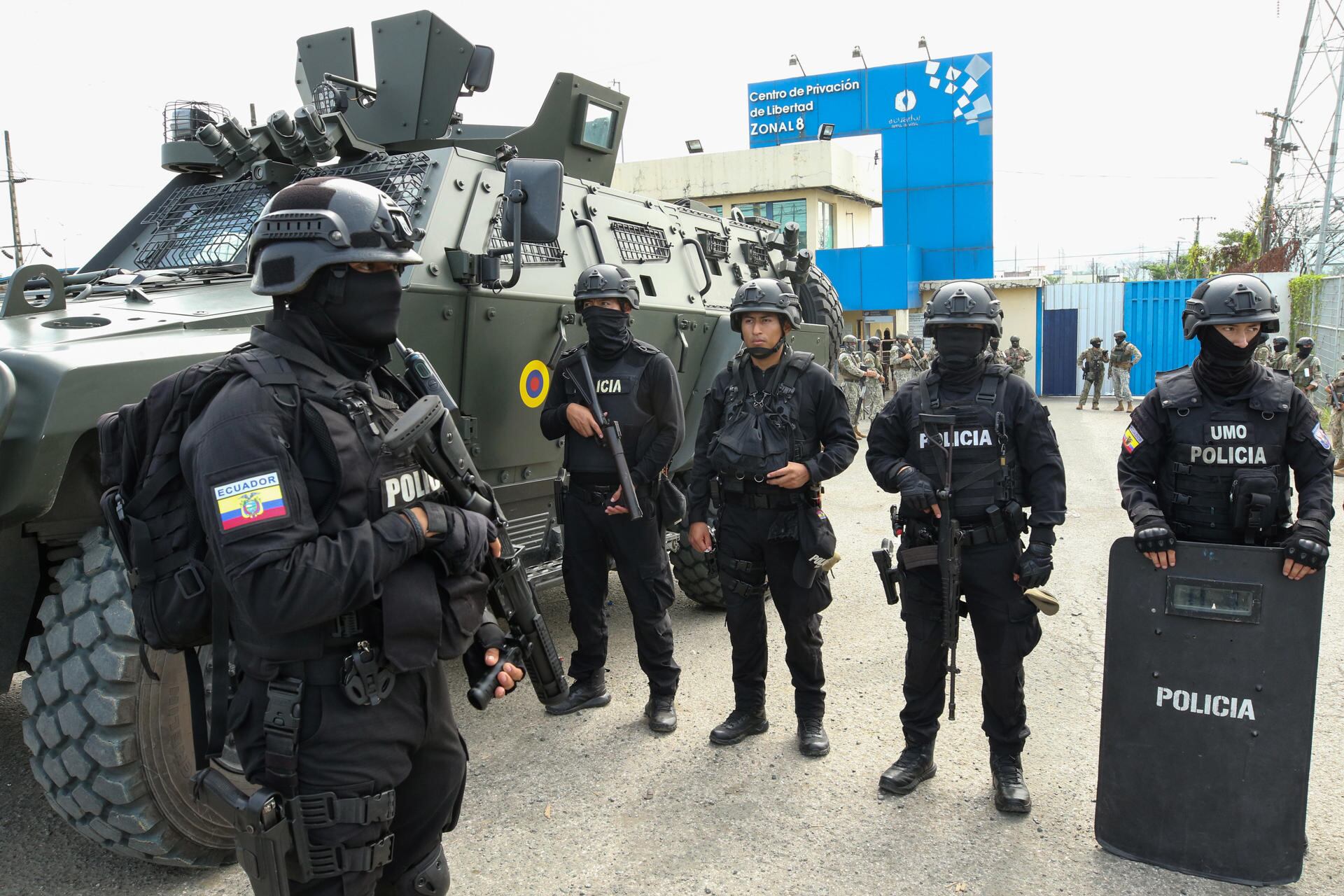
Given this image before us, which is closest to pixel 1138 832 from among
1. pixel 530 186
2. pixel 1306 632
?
pixel 1306 632

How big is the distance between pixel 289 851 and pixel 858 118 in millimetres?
27463

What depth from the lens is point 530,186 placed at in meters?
4.04

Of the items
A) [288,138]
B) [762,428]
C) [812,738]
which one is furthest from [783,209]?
[812,738]

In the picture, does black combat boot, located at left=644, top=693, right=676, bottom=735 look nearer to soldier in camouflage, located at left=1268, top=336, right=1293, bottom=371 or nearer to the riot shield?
the riot shield

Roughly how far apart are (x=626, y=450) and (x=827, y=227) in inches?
996

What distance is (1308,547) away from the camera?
2.96 m

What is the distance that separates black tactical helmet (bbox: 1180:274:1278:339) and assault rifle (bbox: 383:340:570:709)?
226 cm

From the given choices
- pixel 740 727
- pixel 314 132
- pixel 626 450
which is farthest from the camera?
pixel 314 132

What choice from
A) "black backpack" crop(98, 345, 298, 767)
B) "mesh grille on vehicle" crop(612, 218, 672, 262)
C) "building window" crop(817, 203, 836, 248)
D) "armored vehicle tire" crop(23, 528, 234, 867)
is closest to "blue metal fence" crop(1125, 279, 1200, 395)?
"building window" crop(817, 203, 836, 248)

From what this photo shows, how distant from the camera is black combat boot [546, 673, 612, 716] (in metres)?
4.61

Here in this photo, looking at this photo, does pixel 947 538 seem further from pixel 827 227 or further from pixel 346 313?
pixel 827 227

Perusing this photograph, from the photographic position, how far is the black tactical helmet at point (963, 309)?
12.0 ft

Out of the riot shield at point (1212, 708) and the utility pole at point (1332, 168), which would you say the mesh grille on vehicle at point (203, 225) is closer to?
the riot shield at point (1212, 708)

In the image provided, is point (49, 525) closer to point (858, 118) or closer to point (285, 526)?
point (285, 526)
